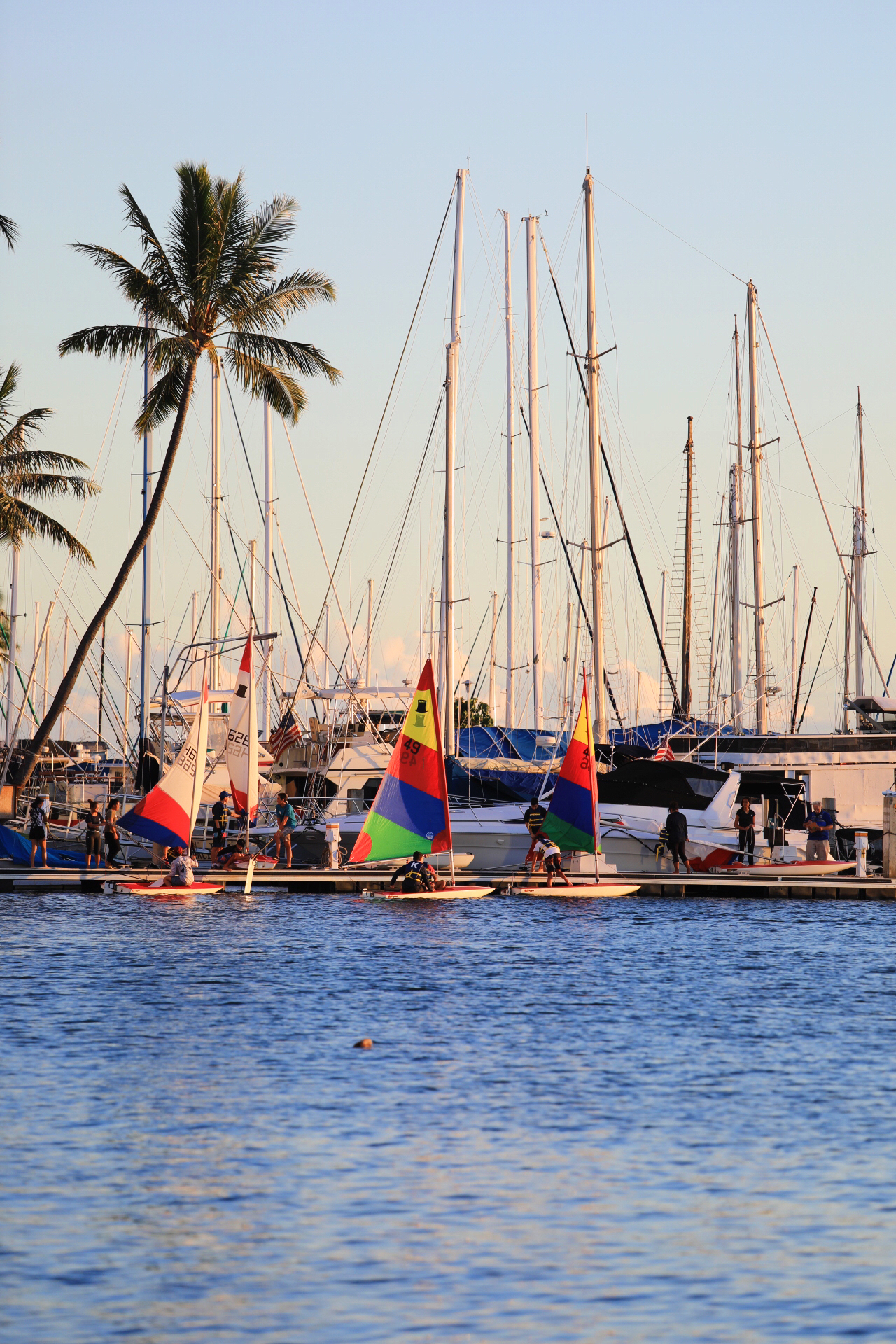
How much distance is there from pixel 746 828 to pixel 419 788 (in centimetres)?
1039

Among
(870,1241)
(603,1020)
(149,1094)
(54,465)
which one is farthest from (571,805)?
(870,1241)

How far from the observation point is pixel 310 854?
43.2m

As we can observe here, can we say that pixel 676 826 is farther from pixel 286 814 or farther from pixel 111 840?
pixel 111 840

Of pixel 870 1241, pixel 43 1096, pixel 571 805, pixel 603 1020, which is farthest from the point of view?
pixel 571 805

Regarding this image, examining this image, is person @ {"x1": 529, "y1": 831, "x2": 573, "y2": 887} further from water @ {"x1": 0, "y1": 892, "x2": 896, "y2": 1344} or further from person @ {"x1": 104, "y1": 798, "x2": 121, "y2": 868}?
person @ {"x1": 104, "y1": 798, "x2": 121, "y2": 868}

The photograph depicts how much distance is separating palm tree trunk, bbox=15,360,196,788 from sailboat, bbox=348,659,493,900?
1163 cm

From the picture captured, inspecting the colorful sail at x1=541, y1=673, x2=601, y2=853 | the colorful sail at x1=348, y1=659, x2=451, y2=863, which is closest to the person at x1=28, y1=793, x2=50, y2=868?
the colorful sail at x1=348, y1=659, x2=451, y2=863

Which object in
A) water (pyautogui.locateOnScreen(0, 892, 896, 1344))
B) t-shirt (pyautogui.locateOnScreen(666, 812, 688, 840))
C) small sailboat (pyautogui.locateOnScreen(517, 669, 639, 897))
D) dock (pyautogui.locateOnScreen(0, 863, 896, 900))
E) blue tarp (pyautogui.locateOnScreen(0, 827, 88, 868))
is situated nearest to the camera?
water (pyautogui.locateOnScreen(0, 892, 896, 1344))

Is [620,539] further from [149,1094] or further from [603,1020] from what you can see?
[149,1094]

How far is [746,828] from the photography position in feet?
133

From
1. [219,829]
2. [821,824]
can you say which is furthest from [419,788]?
[821,824]

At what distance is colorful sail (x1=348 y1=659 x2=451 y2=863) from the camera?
34969mm

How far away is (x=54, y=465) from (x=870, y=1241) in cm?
3692

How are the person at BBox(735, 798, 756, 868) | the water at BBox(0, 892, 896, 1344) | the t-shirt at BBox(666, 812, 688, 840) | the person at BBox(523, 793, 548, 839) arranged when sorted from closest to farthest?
the water at BBox(0, 892, 896, 1344)
the t-shirt at BBox(666, 812, 688, 840)
the person at BBox(523, 793, 548, 839)
the person at BBox(735, 798, 756, 868)
